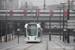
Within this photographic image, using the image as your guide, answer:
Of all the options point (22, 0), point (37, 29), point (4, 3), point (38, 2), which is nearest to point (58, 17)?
point (38, 2)

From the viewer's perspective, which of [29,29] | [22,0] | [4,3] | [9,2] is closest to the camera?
[29,29]

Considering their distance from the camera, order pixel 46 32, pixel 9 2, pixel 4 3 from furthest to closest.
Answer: pixel 46 32 < pixel 9 2 < pixel 4 3

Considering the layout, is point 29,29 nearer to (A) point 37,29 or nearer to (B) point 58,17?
(A) point 37,29

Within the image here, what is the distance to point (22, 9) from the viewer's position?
1866 inches

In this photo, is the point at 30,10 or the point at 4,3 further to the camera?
the point at 30,10

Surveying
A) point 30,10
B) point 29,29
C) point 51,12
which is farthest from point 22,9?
point 29,29

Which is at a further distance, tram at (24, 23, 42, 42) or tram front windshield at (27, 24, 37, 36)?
tram front windshield at (27, 24, 37, 36)

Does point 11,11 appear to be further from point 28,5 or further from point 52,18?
point 52,18

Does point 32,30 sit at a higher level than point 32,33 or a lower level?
higher

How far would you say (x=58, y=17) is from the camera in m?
48.0

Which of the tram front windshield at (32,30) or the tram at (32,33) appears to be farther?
the tram front windshield at (32,30)

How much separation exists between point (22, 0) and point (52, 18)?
948 centimetres

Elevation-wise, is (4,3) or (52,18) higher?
(4,3)

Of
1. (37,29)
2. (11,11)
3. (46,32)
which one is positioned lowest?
(46,32)
